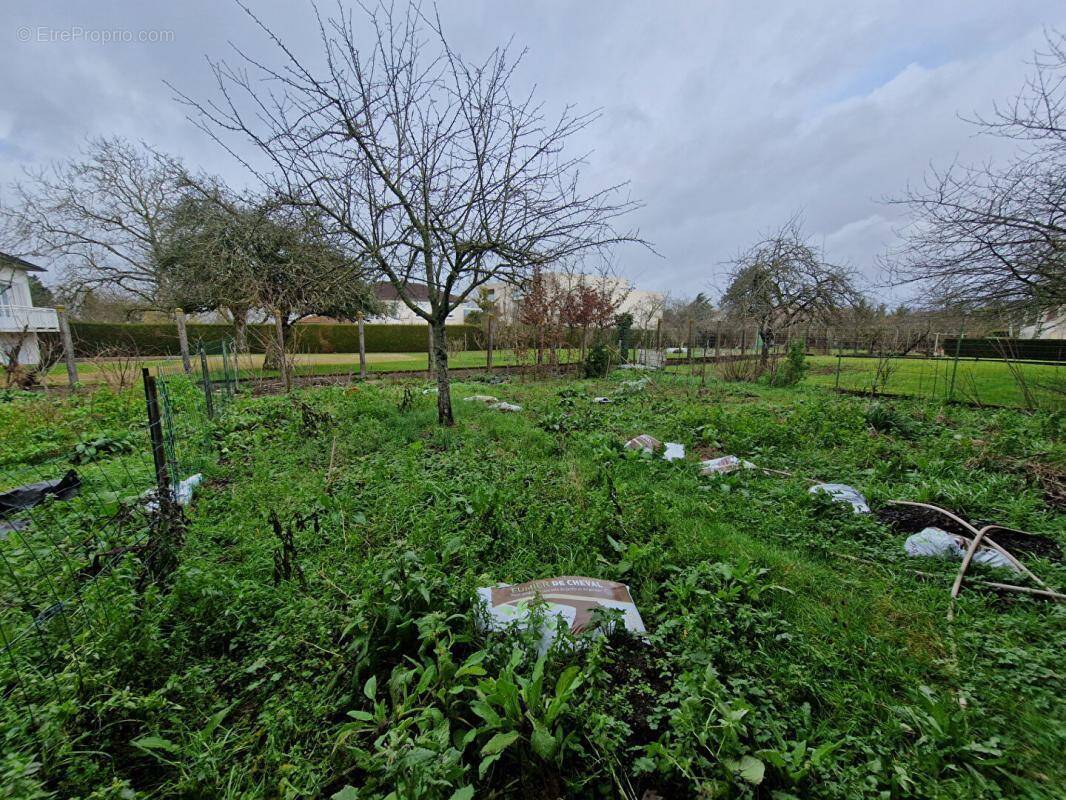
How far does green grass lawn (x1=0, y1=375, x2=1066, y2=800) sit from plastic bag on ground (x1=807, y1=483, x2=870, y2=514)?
113 millimetres

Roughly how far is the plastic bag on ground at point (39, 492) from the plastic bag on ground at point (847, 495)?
19.6ft

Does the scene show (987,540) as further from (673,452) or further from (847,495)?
(673,452)

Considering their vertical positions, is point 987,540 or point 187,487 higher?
point 187,487

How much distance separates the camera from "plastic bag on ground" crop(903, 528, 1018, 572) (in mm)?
2465

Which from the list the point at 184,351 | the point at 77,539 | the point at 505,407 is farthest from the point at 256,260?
the point at 77,539

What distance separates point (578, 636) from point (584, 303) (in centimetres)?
1146

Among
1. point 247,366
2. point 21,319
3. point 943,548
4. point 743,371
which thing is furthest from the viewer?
point 21,319

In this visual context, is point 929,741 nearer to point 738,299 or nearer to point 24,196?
point 738,299

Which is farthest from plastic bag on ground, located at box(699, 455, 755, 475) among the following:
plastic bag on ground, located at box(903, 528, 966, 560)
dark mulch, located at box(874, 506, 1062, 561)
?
plastic bag on ground, located at box(903, 528, 966, 560)

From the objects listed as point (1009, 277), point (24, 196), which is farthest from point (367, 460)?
point (24, 196)

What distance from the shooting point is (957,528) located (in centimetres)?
285

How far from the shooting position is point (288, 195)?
4883 millimetres

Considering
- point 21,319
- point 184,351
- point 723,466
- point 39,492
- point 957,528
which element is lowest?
point 957,528

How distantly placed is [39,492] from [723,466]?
19.6 feet
